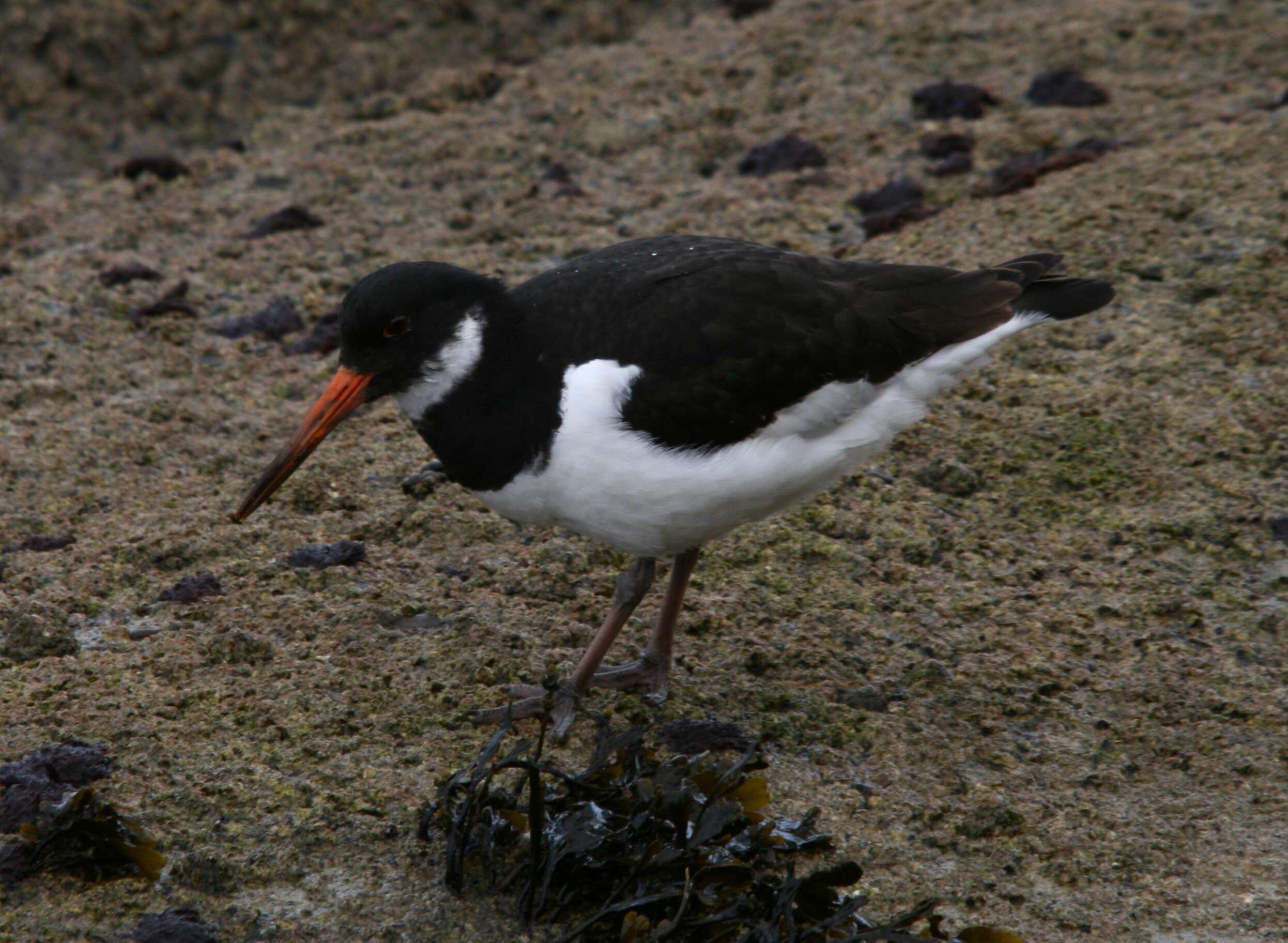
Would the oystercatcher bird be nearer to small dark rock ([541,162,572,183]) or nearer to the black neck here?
the black neck

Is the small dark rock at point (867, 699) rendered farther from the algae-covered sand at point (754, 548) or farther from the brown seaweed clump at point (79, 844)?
the brown seaweed clump at point (79, 844)

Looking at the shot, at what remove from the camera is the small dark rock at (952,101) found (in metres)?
6.74

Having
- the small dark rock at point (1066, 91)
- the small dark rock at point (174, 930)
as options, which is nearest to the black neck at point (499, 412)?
the small dark rock at point (174, 930)

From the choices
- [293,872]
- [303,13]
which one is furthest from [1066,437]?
[303,13]

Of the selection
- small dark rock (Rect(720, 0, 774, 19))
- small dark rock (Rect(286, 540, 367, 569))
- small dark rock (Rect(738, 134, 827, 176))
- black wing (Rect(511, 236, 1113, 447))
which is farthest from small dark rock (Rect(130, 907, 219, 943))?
small dark rock (Rect(720, 0, 774, 19))

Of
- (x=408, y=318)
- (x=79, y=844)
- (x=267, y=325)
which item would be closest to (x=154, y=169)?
(x=267, y=325)

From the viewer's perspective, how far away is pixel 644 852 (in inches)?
124

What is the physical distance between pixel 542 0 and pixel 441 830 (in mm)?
5764

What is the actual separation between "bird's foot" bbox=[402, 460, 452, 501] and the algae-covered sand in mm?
32

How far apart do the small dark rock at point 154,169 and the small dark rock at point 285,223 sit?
0.74 metres

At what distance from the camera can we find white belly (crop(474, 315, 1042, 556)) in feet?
11.6

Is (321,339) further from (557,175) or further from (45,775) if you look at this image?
(45,775)

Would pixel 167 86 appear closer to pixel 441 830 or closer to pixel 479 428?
pixel 479 428

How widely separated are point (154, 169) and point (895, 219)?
3561 millimetres
